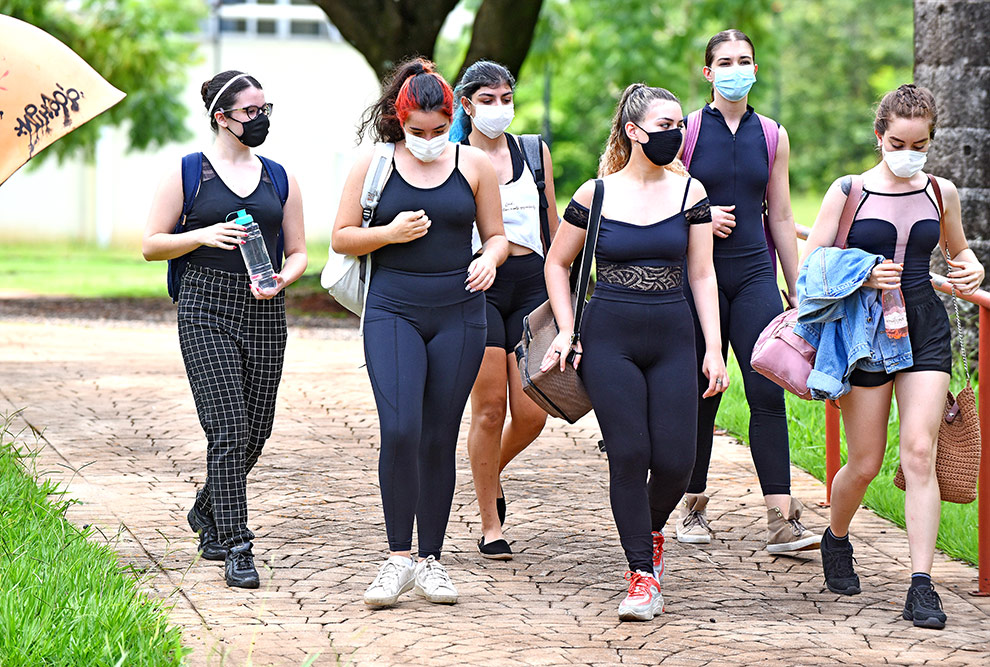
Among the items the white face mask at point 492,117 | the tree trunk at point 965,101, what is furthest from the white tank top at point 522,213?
the tree trunk at point 965,101

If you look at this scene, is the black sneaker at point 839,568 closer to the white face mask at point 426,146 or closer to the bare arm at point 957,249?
the bare arm at point 957,249

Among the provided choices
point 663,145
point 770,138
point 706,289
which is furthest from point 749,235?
point 663,145

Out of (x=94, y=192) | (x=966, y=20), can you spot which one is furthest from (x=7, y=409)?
(x=94, y=192)

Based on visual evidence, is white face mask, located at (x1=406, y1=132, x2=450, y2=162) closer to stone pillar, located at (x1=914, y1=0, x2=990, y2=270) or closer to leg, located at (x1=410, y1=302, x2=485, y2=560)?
leg, located at (x1=410, y1=302, x2=485, y2=560)

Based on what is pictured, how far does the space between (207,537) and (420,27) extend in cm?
1236

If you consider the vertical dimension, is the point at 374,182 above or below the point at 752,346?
above

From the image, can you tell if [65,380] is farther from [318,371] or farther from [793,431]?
[793,431]

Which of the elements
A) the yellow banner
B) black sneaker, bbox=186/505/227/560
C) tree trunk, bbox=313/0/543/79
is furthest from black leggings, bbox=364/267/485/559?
tree trunk, bbox=313/0/543/79

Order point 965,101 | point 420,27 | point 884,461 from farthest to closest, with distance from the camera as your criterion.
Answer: point 420,27 < point 965,101 < point 884,461

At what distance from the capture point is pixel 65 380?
1130 centimetres

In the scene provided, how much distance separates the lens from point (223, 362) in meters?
5.50

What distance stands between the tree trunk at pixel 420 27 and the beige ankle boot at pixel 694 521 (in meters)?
10.9

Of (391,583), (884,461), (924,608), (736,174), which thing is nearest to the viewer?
(924,608)

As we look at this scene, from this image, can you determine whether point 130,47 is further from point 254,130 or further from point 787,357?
point 787,357
